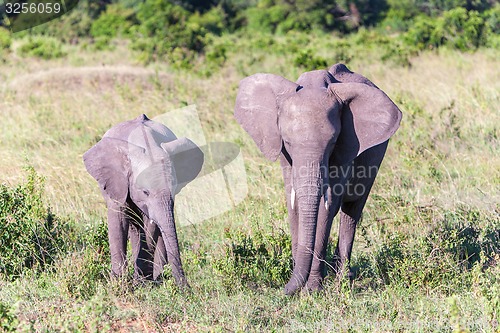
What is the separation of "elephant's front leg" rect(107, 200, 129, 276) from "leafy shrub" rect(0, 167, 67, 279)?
601mm

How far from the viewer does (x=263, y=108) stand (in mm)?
6410

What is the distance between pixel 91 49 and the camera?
21.9 m

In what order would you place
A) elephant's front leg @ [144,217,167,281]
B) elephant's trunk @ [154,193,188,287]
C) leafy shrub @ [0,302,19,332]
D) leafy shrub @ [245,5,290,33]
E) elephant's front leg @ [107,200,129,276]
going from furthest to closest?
leafy shrub @ [245,5,290,33]
elephant's front leg @ [144,217,167,281]
elephant's front leg @ [107,200,129,276]
elephant's trunk @ [154,193,188,287]
leafy shrub @ [0,302,19,332]

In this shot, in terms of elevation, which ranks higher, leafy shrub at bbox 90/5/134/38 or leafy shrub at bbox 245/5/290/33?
leafy shrub at bbox 90/5/134/38

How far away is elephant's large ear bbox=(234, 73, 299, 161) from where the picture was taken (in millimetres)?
6270

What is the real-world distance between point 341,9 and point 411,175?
21447 millimetres

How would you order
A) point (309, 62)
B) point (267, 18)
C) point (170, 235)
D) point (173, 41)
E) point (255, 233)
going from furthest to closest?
point (267, 18) < point (173, 41) < point (309, 62) < point (255, 233) < point (170, 235)

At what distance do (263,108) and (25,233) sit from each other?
7.57 feet

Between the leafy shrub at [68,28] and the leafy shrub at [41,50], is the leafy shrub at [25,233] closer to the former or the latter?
the leafy shrub at [41,50]

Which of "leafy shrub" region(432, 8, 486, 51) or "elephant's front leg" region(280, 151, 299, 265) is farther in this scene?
"leafy shrub" region(432, 8, 486, 51)

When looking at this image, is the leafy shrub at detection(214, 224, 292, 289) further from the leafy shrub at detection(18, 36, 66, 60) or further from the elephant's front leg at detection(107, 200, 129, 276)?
the leafy shrub at detection(18, 36, 66, 60)

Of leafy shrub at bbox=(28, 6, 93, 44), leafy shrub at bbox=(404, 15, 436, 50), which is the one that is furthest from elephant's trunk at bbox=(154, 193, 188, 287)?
leafy shrub at bbox=(28, 6, 93, 44)

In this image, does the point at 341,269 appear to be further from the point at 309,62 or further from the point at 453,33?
the point at 453,33

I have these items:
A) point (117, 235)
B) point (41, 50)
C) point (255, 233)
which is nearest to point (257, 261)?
point (255, 233)
